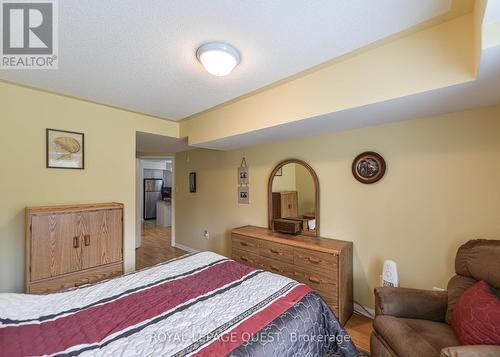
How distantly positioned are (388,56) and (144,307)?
228 centimetres

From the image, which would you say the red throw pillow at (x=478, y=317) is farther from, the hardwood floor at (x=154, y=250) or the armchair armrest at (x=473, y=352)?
the hardwood floor at (x=154, y=250)

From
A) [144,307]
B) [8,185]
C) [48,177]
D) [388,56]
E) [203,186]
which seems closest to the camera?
[144,307]

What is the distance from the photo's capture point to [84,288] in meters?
1.50

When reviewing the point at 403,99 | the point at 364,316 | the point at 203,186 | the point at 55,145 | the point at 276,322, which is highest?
the point at 403,99

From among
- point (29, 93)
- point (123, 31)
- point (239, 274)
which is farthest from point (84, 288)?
point (29, 93)

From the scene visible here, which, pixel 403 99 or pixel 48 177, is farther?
pixel 48 177

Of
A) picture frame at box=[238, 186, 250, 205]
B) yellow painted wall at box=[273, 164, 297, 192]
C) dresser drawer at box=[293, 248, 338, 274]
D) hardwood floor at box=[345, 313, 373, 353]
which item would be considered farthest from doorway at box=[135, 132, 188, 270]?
hardwood floor at box=[345, 313, 373, 353]

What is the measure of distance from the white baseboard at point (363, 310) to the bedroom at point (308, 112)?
0.02 m

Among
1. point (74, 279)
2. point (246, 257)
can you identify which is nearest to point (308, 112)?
point (246, 257)

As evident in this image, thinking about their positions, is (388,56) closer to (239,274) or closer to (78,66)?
(239,274)

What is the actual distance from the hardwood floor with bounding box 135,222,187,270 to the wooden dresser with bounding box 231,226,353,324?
2035 mm

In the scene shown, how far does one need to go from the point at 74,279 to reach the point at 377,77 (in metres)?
3.08

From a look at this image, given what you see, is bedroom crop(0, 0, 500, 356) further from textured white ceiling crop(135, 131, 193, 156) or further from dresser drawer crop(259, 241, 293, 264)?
textured white ceiling crop(135, 131, 193, 156)

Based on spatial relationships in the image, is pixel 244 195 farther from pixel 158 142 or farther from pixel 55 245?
pixel 55 245
